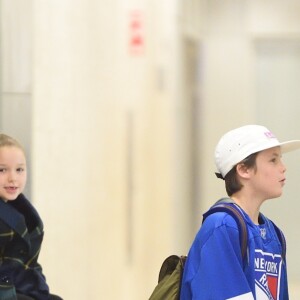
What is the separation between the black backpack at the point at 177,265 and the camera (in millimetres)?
2664

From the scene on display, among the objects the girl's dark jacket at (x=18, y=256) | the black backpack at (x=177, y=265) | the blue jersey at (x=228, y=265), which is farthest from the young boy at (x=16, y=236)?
Result: the blue jersey at (x=228, y=265)

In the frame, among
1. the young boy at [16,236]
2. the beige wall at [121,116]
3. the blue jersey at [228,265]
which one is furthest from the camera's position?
the beige wall at [121,116]

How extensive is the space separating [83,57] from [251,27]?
6.76 feet

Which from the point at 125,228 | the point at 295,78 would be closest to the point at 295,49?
the point at 295,78

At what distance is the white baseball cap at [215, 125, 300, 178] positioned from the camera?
280cm

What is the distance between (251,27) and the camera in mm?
6875

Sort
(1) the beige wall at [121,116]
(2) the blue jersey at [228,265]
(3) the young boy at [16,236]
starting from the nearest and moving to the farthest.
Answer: (2) the blue jersey at [228,265]
(3) the young boy at [16,236]
(1) the beige wall at [121,116]

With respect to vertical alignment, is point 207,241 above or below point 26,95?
below

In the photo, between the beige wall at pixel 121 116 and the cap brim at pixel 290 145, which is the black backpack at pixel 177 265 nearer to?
the cap brim at pixel 290 145

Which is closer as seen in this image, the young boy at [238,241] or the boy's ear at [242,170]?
the young boy at [238,241]

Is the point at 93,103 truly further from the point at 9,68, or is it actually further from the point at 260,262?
the point at 260,262

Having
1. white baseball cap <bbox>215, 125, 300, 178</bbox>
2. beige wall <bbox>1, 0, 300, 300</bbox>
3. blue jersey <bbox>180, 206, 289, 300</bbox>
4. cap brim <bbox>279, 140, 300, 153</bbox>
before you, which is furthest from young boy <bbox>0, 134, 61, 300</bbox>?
beige wall <bbox>1, 0, 300, 300</bbox>

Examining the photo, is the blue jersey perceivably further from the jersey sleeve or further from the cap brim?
the cap brim

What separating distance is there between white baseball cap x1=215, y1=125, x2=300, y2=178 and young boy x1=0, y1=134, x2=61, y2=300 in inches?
25.2
